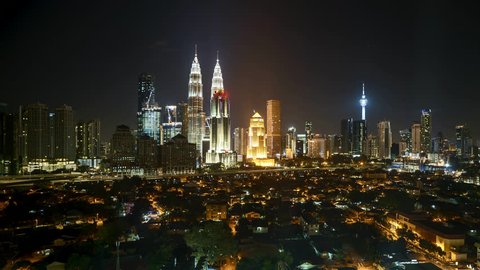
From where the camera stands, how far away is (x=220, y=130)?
23516mm

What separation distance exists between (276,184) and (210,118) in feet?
35.8

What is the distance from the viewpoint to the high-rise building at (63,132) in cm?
1889

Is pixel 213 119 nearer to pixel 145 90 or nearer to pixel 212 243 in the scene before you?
pixel 145 90

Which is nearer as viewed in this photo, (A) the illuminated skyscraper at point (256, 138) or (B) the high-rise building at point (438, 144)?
(A) the illuminated skyscraper at point (256, 138)

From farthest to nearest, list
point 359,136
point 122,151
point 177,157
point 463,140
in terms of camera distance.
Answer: point 359,136
point 463,140
point 177,157
point 122,151

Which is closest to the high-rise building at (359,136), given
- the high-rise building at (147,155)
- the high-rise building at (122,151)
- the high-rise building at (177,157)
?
the high-rise building at (177,157)

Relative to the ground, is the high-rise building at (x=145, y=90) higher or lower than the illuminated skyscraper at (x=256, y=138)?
higher

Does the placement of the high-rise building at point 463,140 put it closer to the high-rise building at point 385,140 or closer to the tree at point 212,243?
the high-rise building at point 385,140

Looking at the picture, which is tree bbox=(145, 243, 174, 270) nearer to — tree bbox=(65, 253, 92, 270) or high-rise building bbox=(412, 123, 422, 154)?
tree bbox=(65, 253, 92, 270)

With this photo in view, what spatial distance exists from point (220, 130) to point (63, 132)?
26.5 feet

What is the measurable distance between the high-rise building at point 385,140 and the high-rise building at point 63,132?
2305cm

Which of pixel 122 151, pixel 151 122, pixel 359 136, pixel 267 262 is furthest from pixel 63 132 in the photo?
pixel 359 136

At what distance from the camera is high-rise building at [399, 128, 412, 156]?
109 feet

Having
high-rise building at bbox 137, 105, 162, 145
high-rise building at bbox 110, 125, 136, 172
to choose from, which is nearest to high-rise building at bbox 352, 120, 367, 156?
high-rise building at bbox 137, 105, 162, 145
